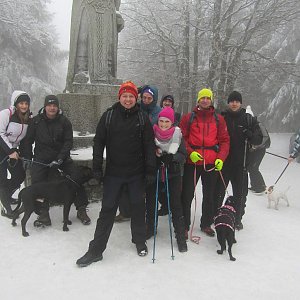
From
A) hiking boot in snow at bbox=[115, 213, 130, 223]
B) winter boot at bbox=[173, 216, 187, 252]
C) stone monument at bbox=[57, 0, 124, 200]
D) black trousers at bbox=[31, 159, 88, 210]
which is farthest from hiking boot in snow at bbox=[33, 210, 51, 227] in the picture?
winter boot at bbox=[173, 216, 187, 252]

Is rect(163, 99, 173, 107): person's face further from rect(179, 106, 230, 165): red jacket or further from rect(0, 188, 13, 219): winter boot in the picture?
rect(0, 188, 13, 219): winter boot

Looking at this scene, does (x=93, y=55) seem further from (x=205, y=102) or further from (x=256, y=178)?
(x=256, y=178)

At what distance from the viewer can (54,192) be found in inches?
183

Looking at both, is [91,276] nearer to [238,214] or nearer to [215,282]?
[215,282]

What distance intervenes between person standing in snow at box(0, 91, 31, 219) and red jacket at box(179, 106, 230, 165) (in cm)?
249

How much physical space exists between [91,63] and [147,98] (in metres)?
2.21

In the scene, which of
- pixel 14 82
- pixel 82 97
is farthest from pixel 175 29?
pixel 82 97

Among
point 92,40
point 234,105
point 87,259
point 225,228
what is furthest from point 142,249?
point 92,40

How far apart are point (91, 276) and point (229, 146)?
8.48ft

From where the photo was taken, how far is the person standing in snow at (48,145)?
4.84 metres

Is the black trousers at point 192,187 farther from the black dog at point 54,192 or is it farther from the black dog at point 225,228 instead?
the black dog at point 54,192

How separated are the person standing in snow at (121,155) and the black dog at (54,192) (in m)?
0.83

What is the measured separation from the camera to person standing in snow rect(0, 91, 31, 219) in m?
4.98

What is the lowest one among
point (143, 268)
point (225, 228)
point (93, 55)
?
point (143, 268)
